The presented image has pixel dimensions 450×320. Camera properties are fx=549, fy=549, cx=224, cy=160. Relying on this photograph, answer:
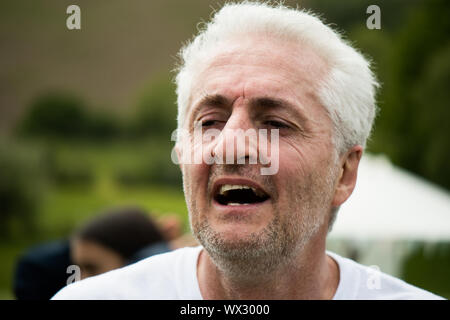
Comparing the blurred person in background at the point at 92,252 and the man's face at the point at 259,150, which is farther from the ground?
the man's face at the point at 259,150

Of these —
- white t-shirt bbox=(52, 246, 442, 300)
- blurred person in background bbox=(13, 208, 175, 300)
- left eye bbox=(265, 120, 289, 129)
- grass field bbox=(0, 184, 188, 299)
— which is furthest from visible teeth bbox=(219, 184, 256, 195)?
grass field bbox=(0, 184, 188, 299)

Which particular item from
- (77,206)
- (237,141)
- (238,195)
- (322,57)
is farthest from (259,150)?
(77,206)

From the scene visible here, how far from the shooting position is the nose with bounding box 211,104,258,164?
1986 millimetres

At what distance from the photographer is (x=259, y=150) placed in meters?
2.01

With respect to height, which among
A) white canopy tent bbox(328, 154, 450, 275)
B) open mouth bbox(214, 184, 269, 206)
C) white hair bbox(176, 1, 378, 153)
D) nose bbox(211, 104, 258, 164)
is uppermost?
white hair bbox(176, 1, 378, 153)

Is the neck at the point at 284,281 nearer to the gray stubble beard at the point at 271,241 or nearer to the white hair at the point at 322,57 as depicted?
the gray stubble beard at the point at 271,241

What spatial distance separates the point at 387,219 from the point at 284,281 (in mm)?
7722

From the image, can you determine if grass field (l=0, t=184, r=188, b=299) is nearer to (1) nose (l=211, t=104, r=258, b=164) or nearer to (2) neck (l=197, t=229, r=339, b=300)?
(2) neck (l=197, t=229, r=339, b=300)

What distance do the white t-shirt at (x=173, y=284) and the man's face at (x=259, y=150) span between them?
282mm

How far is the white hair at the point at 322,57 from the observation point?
227 centimetres

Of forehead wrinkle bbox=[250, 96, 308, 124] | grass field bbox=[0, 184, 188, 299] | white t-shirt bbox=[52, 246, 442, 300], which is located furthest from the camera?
grass field bbox=[0, 184, 188, 299]

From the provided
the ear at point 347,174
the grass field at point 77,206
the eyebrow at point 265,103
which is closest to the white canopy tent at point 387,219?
the ear at point 347,174

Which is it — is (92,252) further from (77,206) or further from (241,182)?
(77,206)

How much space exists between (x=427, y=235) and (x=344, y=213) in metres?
1.64
